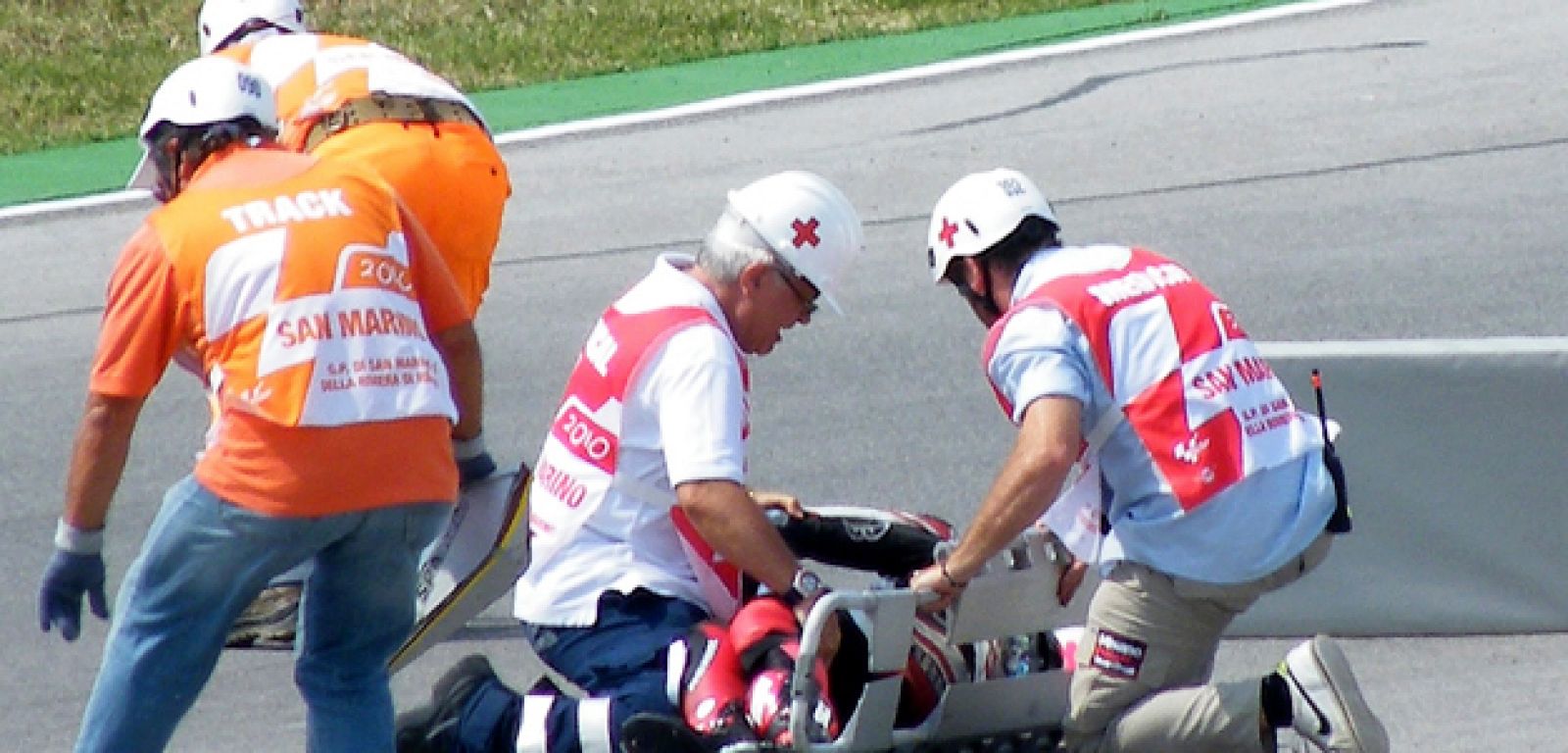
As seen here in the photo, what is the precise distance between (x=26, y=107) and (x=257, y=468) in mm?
9934

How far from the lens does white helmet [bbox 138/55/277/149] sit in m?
5.37

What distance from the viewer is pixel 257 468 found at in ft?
17.3

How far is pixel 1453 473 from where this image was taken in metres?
6.75

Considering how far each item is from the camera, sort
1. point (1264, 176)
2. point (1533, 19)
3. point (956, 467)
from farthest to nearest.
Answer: point (1533, 19)
point (1264, 176)
point (956, 467)

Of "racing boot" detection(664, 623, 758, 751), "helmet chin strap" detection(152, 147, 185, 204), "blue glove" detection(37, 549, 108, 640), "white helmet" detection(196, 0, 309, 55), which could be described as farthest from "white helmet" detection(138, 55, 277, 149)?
"white helmet" detection(196, 0, 309, 55)

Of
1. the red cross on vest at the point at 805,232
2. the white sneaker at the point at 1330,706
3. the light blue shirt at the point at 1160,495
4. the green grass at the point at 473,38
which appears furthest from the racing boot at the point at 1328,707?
the green grass at the point at 473,38

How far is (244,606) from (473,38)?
10.2 meters

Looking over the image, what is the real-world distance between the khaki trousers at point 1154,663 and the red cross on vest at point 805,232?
3.22 ft

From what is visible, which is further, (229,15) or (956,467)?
(956,467)

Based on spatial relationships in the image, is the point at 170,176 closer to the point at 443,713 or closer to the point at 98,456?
the point at 98,456

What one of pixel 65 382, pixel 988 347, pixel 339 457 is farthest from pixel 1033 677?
pixel 65 382

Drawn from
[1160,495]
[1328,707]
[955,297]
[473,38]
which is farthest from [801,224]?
[473,38]

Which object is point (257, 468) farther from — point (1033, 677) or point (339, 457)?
point (1033, 677)

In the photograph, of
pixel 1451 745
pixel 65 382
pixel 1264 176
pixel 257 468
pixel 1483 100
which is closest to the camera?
pixel 257 468
